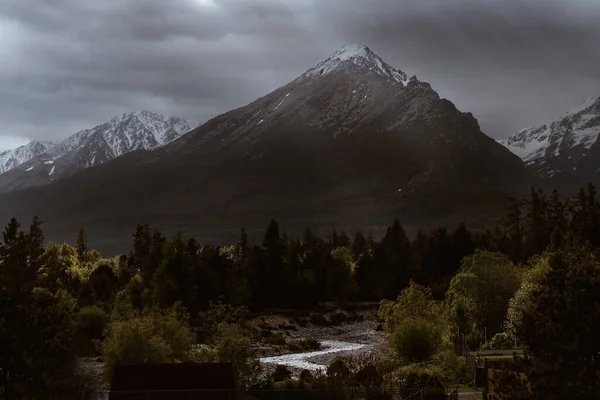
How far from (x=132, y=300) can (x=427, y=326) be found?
56364 mm

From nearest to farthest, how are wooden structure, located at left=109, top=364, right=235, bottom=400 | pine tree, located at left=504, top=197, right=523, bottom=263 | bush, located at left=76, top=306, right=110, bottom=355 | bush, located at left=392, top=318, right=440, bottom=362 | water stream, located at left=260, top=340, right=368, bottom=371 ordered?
1. wooden structure, located at left=109, top=364, right=235, bottom=400
2. bush, located at left=392, top=318, right=440, bottom=362
3. water stream, located at left=260, top=340, right=368, bottom=371
4. bush, located at left=76, top=306, right=110, bottom=355
5. pine tree, located at left=504, top=197, right=523, bottom=263

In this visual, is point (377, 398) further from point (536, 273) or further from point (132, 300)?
point (132, 300)

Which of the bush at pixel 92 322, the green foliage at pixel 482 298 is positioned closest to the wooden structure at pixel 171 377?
the green foliage at pixel 482 298

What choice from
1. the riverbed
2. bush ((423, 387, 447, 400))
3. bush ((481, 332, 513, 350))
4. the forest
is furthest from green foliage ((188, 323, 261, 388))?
bush ((481, 332, 513, 350))

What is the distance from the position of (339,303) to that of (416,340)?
244 ft

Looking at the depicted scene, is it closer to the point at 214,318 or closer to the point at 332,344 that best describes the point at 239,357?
the point at 214,318

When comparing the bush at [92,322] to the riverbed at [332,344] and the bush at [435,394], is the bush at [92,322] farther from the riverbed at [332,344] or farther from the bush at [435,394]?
the bush at [435,394]

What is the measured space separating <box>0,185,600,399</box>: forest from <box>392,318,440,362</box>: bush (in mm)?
105

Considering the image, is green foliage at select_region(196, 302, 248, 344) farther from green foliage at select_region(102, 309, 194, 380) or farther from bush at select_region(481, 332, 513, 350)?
bush at select_region(481, 332, 513, 350)

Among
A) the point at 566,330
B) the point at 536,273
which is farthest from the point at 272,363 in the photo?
the point at 566,330

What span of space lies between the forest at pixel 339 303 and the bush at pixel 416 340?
0.34 feet

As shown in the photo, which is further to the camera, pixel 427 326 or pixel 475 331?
pixel 475 331

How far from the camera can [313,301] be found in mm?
146500

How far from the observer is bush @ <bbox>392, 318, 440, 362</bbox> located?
2948 inches
